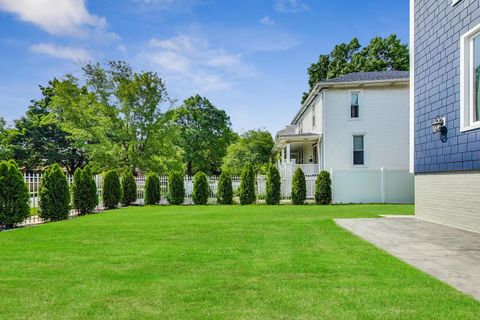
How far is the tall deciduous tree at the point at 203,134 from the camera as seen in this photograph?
3809cm

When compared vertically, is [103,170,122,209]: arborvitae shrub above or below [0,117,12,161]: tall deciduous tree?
below

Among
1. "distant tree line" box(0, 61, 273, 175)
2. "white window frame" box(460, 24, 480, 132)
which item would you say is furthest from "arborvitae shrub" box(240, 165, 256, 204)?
"white window frame" box(460, 24, 480, 132)

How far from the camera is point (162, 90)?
2411 centimetres

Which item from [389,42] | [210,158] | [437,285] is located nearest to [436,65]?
[437,285]

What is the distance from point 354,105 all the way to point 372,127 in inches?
54.2

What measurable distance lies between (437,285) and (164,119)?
71.6ft

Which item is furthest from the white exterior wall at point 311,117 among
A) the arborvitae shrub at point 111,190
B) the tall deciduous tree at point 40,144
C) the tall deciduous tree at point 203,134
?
the tall deciduous tree at point 40,144

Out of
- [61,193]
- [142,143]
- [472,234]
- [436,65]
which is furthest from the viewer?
[142,143]

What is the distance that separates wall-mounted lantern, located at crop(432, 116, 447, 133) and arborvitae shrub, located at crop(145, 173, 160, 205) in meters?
12.4

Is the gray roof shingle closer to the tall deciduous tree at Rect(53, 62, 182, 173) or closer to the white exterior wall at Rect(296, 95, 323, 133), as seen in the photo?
the white exterior wall at Rect(296, 95, 323, 133)

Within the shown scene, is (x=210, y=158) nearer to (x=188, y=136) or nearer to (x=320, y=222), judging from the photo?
(x=188, y=136)

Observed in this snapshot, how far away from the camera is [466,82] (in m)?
7.64

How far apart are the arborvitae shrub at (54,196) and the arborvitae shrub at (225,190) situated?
23.1 feet

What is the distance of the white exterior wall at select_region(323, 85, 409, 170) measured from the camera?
1767 cm
